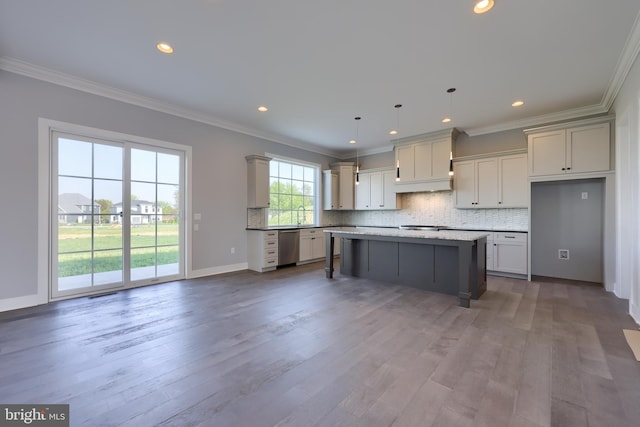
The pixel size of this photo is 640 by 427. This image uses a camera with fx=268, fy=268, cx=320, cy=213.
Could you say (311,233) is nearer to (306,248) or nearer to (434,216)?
(306,248)

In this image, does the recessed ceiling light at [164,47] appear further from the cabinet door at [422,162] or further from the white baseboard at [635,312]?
the white baseboard at [635,312]

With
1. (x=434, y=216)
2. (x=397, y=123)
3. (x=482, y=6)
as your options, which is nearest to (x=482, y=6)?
(x=482, y=6)

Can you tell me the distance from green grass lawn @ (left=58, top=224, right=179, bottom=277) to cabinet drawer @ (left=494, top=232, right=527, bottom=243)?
5796 millimetres

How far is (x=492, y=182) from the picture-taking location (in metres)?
5.17

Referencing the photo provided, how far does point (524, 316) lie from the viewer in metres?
3.04

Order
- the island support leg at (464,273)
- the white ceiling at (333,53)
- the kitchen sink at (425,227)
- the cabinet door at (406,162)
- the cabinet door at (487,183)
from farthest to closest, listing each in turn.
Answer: the cabinet door at (406,162) → the kitchen sink at (425,227) → the cabinet door at (487,183) → the island support leg at (464,273) → the white ceiling at (333,53)

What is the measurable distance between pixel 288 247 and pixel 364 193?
2.63 metres

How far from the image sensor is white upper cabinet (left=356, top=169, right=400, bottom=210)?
263 inches

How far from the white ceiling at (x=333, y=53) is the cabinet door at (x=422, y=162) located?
4.03 ft

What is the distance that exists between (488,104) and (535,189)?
205 cm

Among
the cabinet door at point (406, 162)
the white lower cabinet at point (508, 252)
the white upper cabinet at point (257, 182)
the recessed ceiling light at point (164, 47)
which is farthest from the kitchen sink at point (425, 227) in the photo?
the recessed ceiling light at point (164, 47)

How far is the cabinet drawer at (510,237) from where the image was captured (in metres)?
4.66

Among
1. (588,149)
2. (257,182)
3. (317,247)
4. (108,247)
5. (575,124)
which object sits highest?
(575,124)

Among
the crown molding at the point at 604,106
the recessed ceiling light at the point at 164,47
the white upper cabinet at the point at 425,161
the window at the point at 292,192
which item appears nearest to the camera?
the crown molding at the point at 604,106
